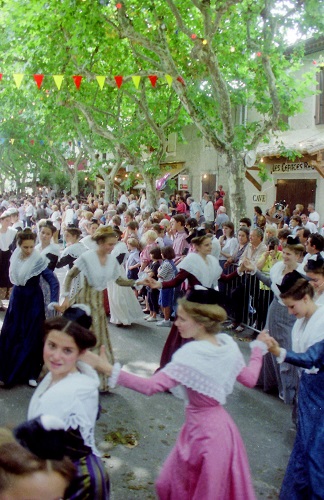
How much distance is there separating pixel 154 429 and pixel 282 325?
1.83 m

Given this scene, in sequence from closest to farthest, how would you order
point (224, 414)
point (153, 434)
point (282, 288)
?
point (224, 414)
point (282, 288)
point (153, 434)

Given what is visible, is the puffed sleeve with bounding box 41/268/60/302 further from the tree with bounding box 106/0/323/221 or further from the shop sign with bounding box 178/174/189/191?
the shop sign with bounding box 178/174/189/191

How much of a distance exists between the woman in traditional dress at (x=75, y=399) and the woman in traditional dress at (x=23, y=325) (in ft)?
11.8

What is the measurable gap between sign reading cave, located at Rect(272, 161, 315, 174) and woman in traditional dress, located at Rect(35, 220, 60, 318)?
14.5 metres

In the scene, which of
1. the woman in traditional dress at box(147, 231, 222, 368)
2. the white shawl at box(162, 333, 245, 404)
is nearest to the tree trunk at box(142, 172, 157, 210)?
the woman in traditional dress at box(147, 231, 222, 368)

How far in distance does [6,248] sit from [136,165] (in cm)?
1023

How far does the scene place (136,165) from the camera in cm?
2075

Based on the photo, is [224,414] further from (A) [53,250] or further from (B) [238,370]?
(A) [53,250]

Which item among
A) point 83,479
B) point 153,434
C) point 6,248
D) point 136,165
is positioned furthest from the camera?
point 136,165

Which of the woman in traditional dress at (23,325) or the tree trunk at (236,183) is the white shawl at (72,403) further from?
the tree trunk at (236,183)

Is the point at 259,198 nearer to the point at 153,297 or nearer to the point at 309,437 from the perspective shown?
the point at 153,297

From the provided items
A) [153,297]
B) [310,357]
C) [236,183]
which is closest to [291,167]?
[236,183]

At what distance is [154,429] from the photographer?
5.79m

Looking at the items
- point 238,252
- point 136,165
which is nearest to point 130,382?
point 238,252
